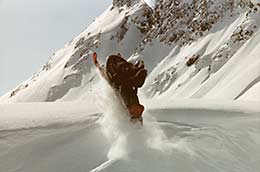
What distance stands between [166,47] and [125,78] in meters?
61.4

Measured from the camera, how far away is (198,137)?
7.27m

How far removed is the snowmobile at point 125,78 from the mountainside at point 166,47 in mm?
34419

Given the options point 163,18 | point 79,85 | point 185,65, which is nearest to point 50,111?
point 185,65

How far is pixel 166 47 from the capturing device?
225 ft

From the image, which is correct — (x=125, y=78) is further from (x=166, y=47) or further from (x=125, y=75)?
(x=166, y=47)

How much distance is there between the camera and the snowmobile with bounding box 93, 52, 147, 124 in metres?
7.51

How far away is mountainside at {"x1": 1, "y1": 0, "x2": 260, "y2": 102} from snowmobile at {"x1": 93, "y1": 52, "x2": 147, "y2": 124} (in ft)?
113

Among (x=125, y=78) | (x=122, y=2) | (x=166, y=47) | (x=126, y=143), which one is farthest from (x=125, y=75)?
(x=122, y=2)

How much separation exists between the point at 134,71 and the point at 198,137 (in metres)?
1.36

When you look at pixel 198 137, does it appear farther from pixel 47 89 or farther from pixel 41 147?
pixel 47 89

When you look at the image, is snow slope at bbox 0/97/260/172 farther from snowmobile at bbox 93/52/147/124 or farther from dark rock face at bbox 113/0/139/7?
dark rock face at bbox 113/0/139/7

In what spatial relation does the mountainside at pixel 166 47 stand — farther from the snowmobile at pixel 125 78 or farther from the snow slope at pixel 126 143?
the snowmobile at pixel 125 78

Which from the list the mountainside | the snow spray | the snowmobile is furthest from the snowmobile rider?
the mountainside

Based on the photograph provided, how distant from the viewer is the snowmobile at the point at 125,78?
7.51 metres
